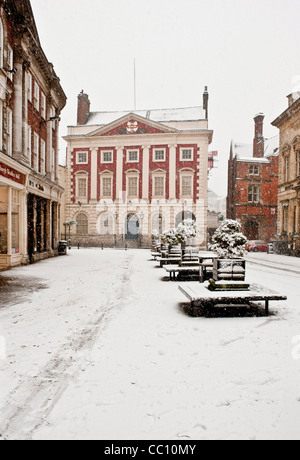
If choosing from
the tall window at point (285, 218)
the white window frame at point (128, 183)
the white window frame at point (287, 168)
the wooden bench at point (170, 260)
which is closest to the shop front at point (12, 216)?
the wooden bench at point (170, 260)

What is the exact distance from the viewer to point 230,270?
7.61m

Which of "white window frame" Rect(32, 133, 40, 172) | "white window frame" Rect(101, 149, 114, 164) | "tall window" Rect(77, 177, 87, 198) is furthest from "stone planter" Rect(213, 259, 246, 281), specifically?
"tall window" Rect(77, 177, 87, 198)

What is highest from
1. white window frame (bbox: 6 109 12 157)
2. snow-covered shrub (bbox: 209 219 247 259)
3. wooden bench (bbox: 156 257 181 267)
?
white window frame (bbox: 6 109 12 157)

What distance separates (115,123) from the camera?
4106cm

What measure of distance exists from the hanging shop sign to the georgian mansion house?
23.0 m

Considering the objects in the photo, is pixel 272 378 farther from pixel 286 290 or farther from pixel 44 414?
pixel 286 290

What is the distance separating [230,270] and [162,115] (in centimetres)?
4090

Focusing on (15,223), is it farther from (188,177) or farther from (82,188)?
(188,177)

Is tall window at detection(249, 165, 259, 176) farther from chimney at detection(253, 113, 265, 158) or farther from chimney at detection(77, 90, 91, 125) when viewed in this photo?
chimney at detection(77, 90, 91, 125)

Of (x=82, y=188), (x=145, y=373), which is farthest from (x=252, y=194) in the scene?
(x=145, y=373)

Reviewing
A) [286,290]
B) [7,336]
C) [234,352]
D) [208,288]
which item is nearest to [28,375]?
[7,336]

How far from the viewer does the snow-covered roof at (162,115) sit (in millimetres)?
43906

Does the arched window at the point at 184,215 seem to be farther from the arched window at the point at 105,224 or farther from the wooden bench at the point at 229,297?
the wooden bench at the point at 229,297

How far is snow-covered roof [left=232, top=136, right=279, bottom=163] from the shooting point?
146 ft
